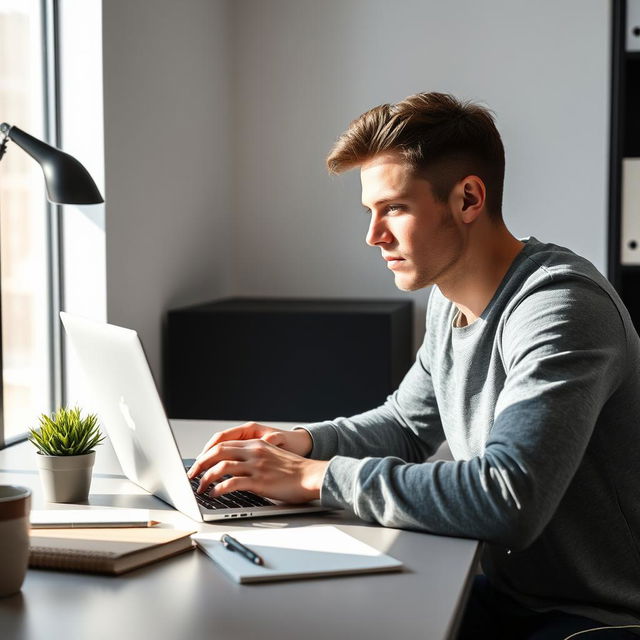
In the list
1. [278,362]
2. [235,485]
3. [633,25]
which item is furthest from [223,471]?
[633,25]

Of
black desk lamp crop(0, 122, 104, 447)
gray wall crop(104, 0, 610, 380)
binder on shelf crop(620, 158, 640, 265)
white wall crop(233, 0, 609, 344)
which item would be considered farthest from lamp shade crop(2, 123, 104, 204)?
binder on shelf crop(620, 158, 640, 265)

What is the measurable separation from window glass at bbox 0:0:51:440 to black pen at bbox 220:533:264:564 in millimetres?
1125

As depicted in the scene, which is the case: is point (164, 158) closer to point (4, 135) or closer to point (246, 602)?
point (4, 135)

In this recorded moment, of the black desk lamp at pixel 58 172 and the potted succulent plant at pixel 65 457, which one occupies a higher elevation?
the black desk lamp at pixel 58 172

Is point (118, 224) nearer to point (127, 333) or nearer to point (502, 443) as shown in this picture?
point (127, 333)

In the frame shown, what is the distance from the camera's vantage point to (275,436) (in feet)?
4.55

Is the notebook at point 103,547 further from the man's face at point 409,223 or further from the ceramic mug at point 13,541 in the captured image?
the man's face at point 409,223

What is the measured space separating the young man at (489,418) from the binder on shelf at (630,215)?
1446 millimetres

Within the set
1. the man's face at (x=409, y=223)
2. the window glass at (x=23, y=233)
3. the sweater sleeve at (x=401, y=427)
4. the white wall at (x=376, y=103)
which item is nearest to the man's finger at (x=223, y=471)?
the sweater sleeve at (x=401, y=427)

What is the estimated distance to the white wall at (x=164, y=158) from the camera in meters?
2.23

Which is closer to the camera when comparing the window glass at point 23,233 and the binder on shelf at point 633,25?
the window glass at point 23,233

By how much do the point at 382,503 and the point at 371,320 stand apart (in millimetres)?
1389

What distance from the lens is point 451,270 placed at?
4.47 feet

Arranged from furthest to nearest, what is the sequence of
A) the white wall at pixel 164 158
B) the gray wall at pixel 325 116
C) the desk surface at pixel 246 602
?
1. the gray wall at pixel 325 116
2. the white wall at pixel 164 158
3. the desk surface at pixel 246 602
